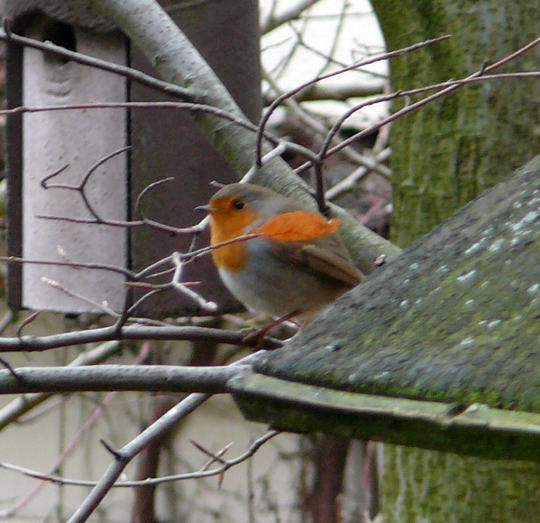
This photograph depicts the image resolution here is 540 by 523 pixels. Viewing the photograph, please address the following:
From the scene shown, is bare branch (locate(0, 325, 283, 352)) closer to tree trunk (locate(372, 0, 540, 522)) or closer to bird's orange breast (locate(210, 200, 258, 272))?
bird's orange breast (locate(210, 200, 258, 272))

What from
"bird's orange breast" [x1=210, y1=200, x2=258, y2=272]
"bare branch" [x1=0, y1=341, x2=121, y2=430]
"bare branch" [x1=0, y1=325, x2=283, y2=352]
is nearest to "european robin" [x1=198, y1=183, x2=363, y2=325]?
"bird's orange breast" [x1=210, y1=200, x2=258, y2=272]

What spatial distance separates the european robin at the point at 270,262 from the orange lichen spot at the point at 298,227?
594 millimetres

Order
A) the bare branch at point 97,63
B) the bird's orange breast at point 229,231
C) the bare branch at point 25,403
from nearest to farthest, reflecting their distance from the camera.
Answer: the bare branch at point 97,63, the bird's orange breast at point 229,231, the bare branch at point 25,403

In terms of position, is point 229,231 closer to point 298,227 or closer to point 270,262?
point 270,262

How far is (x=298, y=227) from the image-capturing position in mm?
1750

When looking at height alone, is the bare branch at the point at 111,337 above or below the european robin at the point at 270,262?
below

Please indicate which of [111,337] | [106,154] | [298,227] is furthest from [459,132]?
[111,337]

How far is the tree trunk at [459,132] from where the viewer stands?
256 cm

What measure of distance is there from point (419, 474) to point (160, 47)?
1126 mm

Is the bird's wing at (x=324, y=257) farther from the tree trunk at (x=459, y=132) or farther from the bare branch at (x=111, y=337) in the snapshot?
the bare branch at (x=111, y=337)

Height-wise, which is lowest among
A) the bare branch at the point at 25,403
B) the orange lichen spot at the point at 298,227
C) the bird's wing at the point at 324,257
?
the bare branch at the point at 25,403

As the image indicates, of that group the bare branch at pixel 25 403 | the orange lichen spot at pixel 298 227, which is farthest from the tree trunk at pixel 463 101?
the bare branch at pixel 25 403

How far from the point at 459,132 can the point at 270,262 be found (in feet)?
1.79

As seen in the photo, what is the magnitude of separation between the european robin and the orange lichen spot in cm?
59
